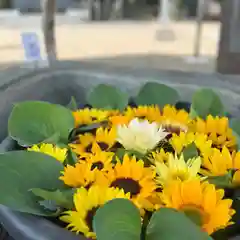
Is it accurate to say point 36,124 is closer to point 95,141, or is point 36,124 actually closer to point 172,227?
point 95,141

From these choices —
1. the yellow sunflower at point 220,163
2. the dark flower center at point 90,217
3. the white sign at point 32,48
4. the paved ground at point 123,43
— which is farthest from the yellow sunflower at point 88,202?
the paved ground at point 123,43

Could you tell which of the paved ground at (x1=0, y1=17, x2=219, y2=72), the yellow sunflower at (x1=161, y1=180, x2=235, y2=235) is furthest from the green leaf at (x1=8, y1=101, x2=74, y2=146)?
the paved ground at (x1=0, y1=17, x2=219, y2=72)

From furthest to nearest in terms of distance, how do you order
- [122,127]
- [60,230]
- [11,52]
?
1. [11,52]
2. [122,127]
3. [60,230]

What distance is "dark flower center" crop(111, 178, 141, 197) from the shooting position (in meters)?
0.47

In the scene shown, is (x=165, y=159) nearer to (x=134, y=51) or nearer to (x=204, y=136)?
(x=204, y=136)

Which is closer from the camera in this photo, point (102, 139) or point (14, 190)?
point (14, 190)

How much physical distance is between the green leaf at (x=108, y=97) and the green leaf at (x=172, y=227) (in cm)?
35

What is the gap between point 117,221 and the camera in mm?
405

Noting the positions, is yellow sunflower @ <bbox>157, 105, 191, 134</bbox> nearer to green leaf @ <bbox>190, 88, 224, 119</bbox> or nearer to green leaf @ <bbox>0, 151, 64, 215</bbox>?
green leaf @ <bbox>190, 88, 224, 119</bbox>

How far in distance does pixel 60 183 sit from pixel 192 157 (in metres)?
0.14

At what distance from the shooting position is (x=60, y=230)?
44cm

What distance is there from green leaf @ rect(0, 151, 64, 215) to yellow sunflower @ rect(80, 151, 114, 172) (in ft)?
0.10

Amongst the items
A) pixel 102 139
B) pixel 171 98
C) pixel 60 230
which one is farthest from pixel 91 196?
pixel 171 98

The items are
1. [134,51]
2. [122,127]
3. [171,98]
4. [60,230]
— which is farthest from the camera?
[134,51]
